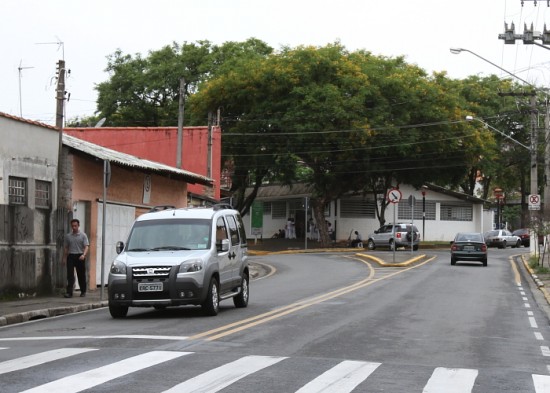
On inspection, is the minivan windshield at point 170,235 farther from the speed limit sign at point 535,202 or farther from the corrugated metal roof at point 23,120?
the speed limit sign at point 535,202

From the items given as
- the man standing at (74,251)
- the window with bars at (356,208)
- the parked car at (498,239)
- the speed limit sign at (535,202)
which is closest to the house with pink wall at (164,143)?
the speed limit sign at (535,202)

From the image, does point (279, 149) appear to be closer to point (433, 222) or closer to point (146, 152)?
point (146, 152)

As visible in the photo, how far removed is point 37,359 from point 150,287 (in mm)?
5561

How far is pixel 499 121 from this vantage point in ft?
228

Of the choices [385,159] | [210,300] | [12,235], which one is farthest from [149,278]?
[385,159]

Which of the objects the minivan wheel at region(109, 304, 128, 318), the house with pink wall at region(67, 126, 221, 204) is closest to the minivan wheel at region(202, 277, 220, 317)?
the minivan wheel at region(109, 304, 128, 318)

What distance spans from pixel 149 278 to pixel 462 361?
21.7 feet

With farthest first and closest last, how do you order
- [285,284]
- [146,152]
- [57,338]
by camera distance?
[146,152] < [285,284] < [57,338]

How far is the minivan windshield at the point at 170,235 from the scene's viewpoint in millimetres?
16797

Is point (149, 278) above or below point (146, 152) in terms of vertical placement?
below

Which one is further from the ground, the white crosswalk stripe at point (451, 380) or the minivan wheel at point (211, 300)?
the minivan wheel at point (211, 300)

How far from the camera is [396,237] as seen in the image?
55.0m

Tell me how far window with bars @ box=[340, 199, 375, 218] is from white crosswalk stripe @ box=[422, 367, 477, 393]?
5735cm

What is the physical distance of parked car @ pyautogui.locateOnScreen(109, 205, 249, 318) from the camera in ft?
51.9
